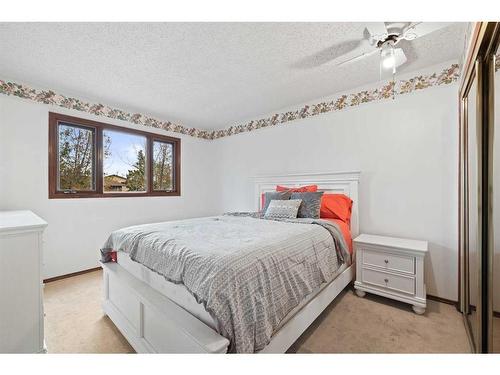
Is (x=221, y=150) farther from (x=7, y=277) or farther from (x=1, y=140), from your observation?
(x=7, y=277)

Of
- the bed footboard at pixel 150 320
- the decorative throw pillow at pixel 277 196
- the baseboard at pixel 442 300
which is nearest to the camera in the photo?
the bed footboard at pixel 150 320

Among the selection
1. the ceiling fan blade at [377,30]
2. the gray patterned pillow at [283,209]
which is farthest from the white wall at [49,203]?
the ceiling fan blade at [377,30]

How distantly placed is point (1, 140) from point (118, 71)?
4.84ft

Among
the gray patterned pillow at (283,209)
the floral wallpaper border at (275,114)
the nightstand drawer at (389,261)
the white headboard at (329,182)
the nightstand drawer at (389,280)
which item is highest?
the floral wallpaper border at (275,114)

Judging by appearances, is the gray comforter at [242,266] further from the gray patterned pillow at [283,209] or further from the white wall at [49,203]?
the white wall at [49,203]

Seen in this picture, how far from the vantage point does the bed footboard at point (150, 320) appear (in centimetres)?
103

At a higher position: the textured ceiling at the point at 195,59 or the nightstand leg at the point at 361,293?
the textured ceiling at the point at 195,59

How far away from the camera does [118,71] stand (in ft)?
7.14

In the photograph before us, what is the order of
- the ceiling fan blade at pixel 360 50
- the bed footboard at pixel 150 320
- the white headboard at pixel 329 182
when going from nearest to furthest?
the bed footboard at pixel 150 320, the ceiling fan blade at pixel 360 50, the white headboard at pixel 329 182

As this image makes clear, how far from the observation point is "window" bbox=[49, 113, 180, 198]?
108 inches

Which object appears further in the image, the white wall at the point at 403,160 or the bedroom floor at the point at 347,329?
the white wall at the point at 403,160

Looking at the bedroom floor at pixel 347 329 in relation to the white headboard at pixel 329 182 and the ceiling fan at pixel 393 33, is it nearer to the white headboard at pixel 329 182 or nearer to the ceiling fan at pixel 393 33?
the white headboard at pixel 329 182
